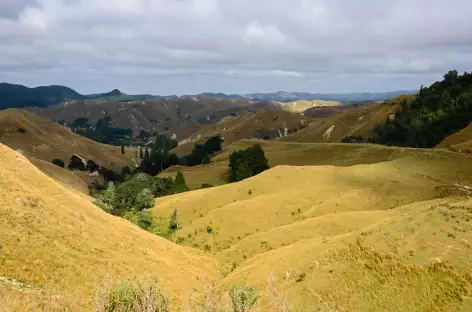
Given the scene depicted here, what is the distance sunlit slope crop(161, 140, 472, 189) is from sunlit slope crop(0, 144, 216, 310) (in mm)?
38951

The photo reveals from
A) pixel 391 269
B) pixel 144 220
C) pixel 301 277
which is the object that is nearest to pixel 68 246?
pixel 301 277

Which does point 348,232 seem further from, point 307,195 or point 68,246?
point 307,195

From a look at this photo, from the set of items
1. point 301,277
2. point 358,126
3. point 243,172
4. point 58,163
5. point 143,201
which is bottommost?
point 58,163

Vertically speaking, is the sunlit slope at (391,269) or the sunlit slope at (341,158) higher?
the sunlit slope at (391,269)

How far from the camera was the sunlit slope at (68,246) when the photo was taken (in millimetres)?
24000

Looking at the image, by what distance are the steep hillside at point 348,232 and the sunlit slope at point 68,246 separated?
467cm

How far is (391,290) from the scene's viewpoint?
21969mm

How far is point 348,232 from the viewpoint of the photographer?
112 feet

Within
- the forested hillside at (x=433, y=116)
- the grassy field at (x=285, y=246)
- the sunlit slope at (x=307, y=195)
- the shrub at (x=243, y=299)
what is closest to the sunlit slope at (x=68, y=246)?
the grassy field at (x=285, y=246)

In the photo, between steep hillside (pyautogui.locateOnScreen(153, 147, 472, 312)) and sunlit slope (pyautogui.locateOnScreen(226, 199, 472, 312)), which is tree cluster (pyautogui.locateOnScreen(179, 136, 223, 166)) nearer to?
steep hillside (pyautogui.locateOnScreen(153, 147, 472, 312))

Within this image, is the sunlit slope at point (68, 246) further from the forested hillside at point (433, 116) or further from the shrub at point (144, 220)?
the forested hillside at point (433, 116)

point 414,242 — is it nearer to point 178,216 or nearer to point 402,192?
point 402,192

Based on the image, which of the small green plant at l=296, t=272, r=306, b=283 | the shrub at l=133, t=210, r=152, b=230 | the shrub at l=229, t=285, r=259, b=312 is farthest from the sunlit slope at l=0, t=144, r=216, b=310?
the shrub at l=133, t=210, r=152, b=230

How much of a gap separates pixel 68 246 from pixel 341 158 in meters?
81.0
